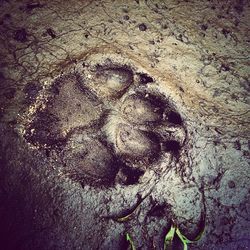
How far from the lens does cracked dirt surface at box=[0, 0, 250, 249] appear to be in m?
1.60

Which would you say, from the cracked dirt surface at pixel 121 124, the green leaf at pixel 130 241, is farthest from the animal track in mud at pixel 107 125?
the green leaf at pixel 130 241

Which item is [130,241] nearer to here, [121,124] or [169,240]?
[169,240]

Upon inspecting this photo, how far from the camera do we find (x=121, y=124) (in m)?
1.92

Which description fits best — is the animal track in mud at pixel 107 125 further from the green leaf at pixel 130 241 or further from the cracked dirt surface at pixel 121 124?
the green leaf at pixel 130 241

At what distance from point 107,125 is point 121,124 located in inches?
3.8

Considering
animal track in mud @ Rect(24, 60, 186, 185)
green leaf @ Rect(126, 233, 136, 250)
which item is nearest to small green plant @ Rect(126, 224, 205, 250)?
green leaf @ Rect(126, 233, 136, 250)

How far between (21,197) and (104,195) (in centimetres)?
47

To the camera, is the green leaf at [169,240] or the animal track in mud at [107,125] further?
the animal track in mud at [107,125]

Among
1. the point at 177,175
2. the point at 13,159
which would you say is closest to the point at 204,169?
the point at 177,175

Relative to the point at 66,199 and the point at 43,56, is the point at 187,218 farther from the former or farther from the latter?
the point at 43,56

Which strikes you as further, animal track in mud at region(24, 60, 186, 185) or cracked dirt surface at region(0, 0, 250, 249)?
animal track in mud at region(24, 60, 186, 185)

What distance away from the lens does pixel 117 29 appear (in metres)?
2.33

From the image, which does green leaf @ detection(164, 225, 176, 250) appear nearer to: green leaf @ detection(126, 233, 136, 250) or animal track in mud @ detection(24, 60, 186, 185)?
green leaf @ detection(126, 233, 136, 250)

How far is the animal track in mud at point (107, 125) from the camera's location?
5.82 feet
